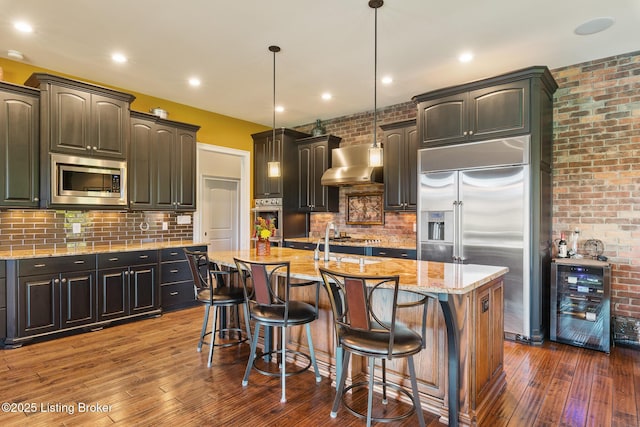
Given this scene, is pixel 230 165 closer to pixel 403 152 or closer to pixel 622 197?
pixel 403 152

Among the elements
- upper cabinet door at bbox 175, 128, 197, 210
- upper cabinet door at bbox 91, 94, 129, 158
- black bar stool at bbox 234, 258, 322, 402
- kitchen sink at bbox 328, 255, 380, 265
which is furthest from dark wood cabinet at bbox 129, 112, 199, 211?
kitchen sink at bbox 328, 255, 380, 265

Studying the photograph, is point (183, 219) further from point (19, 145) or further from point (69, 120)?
point (19, 145)

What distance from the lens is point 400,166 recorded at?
5.02 m

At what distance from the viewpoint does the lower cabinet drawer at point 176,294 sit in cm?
462

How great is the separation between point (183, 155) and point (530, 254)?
461 cm

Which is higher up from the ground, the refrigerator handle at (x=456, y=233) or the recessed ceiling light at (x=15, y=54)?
the recessed ceiling light at (x=15, y=54)

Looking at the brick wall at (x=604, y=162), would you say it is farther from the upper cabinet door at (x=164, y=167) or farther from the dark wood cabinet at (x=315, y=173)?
the upper cabinet door at (x=164, y=167)

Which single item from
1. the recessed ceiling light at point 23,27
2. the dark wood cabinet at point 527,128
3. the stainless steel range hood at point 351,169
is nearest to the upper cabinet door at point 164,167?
the recessed ceiling light at point 23,27

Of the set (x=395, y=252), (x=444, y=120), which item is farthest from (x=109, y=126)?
(x=444, y=120)

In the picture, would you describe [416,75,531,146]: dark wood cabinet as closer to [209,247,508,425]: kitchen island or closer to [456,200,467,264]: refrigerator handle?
[456,200,467,264]: refrigerator handle

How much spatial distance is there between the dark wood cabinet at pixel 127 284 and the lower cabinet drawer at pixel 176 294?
15 cm

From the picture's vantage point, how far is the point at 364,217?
5789 millimetres

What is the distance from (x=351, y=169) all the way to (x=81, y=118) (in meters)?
3.51

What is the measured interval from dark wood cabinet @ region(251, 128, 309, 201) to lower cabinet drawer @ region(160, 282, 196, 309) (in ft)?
6.87
